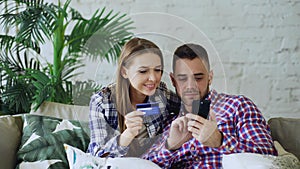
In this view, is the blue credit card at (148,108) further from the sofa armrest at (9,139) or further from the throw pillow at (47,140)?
the sofa armrest at (9,139)

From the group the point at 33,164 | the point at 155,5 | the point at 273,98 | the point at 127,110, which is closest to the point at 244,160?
the point at 127,110

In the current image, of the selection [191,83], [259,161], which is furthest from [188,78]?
[259,161]

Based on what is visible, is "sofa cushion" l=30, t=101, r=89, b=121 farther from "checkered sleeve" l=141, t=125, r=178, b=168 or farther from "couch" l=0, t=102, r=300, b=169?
"checkered sleeve" l=141, t=125, r=178, b=168

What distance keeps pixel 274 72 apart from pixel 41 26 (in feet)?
3.90

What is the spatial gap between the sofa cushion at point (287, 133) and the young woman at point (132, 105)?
17.6 inches

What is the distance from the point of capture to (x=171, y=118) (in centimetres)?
160

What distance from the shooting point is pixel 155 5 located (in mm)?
2430

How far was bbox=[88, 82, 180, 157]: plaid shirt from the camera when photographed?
5.14 feet

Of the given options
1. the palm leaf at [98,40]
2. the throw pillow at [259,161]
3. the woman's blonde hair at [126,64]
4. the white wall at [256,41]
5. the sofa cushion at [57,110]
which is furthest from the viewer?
the white wall at [256,41]

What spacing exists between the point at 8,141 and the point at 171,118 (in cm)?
66

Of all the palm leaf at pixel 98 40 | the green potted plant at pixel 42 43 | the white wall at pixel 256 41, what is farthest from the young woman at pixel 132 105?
the white wall at pixel 256 41

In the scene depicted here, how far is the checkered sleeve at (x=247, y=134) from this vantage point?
1562mm

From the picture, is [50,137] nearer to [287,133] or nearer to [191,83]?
[191,83]

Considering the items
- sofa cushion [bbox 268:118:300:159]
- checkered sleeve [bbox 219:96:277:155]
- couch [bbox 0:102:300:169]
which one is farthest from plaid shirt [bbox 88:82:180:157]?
sofa cushion [bbox 268:118:300:159]
